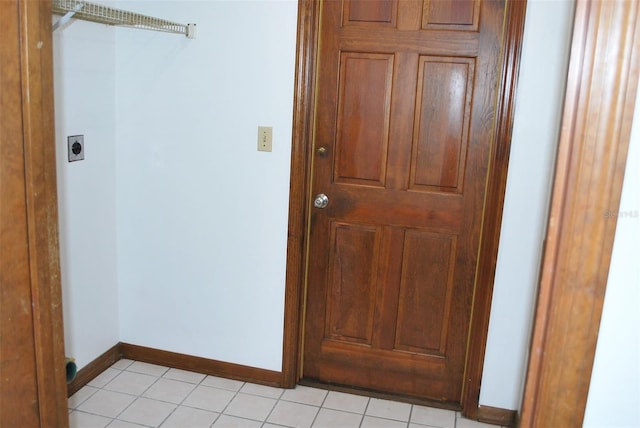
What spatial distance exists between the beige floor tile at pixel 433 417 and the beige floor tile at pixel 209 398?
0.85m

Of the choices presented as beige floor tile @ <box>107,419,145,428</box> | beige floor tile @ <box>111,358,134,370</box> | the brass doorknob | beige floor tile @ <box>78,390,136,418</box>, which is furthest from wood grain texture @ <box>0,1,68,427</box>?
beige floor tile @ <box>111,358,134,370</box>

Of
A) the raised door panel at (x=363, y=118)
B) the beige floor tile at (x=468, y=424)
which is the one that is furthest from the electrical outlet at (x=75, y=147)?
the beige floor tile at (x=468, y=424)

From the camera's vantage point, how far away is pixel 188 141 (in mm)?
2760

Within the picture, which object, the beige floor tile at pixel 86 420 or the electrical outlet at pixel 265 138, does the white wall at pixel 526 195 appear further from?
the beige floor tile at pixel 86 420

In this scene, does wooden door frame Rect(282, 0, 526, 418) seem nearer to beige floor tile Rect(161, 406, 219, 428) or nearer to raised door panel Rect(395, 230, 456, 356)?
raised door panel Rect(395, 230, 456, 356)

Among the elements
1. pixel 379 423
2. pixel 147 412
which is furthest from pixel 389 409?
pixel 147 412

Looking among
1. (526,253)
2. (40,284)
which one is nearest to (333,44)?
(526,253)

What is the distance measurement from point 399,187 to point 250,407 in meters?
1.20

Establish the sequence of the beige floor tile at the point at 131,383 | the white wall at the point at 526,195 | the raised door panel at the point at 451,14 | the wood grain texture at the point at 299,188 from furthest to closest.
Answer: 1. the beige floor tile at the point at 131,383
2. the wood grain texture at the point at 299,188
3. the raised door panel at the point at 451,14
4. the white wall at the point at 526,195

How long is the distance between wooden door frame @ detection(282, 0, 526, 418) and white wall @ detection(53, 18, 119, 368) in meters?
0.91

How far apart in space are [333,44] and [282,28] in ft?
0.76

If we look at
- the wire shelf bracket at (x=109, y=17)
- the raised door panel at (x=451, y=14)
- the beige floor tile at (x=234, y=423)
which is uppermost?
the raised door panel at (x=451, y=14)

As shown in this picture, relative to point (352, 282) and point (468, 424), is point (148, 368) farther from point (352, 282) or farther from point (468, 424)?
point (468, 424)

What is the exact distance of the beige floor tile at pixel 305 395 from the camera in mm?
2725
